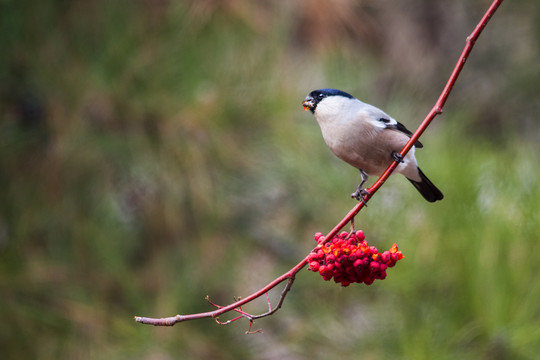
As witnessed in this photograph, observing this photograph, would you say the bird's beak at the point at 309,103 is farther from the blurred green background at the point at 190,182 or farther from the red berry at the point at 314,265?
the blurred green background at the point at 190,182

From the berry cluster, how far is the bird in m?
0.26

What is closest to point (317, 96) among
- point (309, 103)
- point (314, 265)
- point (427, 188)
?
point (309, 103)

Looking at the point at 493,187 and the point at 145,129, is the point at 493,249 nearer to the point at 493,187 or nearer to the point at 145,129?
the point at 493,187

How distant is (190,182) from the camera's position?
2.27 m

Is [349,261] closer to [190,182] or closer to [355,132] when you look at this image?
[355,132]

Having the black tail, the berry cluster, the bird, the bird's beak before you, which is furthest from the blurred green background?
the berry cluster

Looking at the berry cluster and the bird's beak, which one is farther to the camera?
the bird's beak

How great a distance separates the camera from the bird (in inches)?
45.5

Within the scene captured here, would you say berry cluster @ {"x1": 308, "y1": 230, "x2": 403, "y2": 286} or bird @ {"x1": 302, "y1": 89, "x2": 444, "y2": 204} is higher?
bird @ {"x1": 302, "y1": 89, "x2": 444, "y2": 204}

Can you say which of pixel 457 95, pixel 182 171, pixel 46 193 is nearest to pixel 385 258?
pixel 182 171

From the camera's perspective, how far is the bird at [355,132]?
1.16m

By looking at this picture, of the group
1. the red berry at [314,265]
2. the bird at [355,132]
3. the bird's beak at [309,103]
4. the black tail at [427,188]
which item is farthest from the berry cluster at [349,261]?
the black tail at [427,188]

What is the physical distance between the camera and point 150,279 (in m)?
2.34

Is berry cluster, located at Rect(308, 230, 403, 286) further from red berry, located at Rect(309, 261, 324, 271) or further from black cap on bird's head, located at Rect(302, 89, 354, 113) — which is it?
black cap on bird's head, located at Rect(302, 89, 354, 113)
